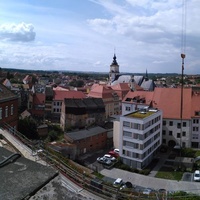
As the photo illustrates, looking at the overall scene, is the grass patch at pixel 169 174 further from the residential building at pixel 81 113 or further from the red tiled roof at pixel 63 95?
the red tiled roof at pixel 63 95

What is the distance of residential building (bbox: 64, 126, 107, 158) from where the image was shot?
114 feet

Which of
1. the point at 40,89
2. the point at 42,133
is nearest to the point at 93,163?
the point at 42,133

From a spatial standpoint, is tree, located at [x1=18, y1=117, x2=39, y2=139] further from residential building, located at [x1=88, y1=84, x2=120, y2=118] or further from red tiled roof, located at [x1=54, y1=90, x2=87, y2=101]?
residential building, located at [x1=88, y1=84, x2=120, y2=118]

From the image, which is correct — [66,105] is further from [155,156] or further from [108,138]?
[155,156]

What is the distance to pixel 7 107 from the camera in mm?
20375

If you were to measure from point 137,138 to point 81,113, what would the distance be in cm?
2001

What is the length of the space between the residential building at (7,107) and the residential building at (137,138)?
14.0 metres

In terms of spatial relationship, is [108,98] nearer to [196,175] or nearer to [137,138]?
[137,138]

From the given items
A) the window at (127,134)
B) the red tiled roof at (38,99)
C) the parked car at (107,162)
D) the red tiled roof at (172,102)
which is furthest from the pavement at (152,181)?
the red tiled roof at (38,99)

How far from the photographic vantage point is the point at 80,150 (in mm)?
35125

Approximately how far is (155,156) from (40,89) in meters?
38.3

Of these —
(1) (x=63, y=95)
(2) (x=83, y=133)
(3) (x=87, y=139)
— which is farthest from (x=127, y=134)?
(1) (x=63, y=95)

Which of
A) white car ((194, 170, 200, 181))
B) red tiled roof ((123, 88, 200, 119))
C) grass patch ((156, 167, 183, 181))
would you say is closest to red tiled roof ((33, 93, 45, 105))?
red tiled roof ((123, 88, 200, 119))

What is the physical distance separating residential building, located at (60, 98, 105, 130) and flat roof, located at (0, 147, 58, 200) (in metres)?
44.8
